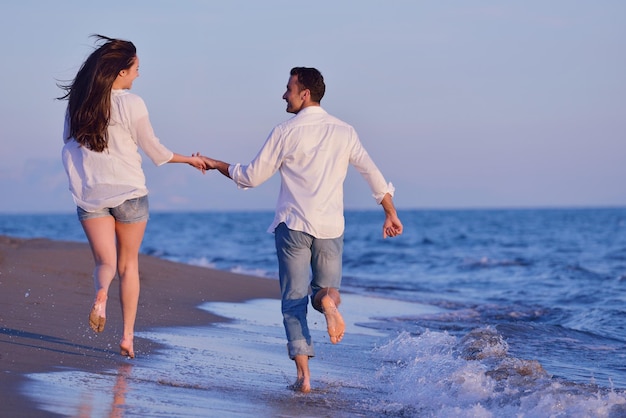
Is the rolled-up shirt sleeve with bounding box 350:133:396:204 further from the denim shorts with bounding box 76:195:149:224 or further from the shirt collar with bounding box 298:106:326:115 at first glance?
the denim shorts with bounding box 76:195:149:224

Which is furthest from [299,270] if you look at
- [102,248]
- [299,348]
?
[102,248]

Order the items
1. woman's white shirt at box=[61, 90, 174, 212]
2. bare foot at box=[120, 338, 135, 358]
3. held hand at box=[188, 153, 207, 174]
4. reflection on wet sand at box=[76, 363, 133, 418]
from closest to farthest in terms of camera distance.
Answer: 1. reflection on wet sand at box=[76, 363, 133, 418]
2. woman's white shirt at box=[61, 90, 174, 212]
3. bare foot at box=[120, 338, 135, 358]
4. held hand at box=[188, 153, 207, 174]

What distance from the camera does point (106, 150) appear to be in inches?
197

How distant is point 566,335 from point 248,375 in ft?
15.8

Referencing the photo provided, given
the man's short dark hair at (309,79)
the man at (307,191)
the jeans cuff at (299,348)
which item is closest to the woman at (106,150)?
the man at (307,191)

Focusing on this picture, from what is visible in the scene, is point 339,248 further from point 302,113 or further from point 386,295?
point 386,295

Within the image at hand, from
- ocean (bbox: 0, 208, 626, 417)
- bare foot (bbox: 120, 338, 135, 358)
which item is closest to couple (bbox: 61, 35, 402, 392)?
bare foot (bbox: 120, 338, 135, 358)

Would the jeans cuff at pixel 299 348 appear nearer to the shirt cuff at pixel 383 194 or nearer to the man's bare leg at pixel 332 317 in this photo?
the man's bare leg at pixel 332 317

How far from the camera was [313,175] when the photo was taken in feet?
16.3

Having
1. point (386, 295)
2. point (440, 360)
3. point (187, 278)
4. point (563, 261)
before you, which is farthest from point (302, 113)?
point (563, 261)

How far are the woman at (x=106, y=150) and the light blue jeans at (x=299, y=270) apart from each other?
92 centimetres

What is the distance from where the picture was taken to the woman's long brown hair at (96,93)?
16.2ft

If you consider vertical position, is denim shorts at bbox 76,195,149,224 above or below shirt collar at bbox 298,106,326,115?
below

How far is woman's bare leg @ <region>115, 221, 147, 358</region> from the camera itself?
17.3 ft
